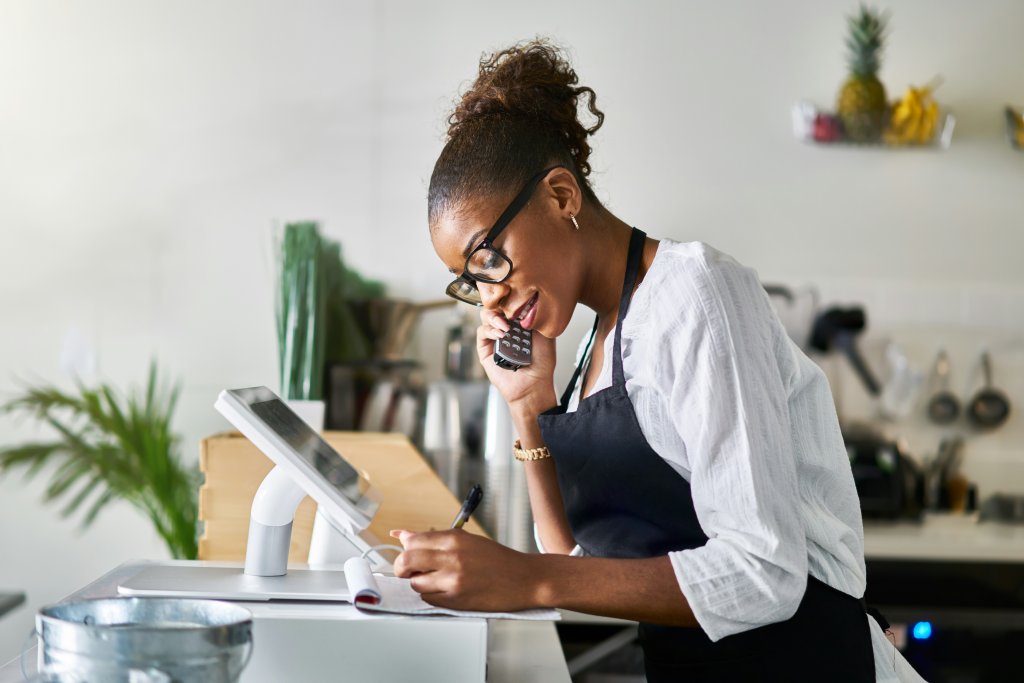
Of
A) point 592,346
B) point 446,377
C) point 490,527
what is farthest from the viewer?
point 446,377

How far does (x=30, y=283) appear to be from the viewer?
3387 mm

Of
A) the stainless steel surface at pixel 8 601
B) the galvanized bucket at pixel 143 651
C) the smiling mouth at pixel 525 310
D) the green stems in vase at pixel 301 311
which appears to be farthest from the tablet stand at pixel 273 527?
the stainless steel surface at pixel 8 601

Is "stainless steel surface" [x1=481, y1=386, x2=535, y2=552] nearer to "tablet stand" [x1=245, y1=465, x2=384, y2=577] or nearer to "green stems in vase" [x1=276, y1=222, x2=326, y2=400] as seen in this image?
"green stems in vase" [x1=276, y1=222, x2=326, y2=400]

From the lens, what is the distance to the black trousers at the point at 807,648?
116 centimetres

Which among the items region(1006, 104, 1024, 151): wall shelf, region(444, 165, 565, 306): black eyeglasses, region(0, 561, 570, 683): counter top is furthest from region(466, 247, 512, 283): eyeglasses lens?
region(1006, 104, 1024, 151): wall shelf

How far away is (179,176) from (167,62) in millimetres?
374

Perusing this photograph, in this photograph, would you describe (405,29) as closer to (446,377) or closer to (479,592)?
(446,377)

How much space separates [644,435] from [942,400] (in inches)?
102

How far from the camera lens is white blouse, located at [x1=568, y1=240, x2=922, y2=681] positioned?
1.01 m

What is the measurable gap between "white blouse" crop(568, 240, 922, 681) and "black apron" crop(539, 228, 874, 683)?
2 centimetres

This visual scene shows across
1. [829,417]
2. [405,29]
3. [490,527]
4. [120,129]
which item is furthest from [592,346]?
[120,129]

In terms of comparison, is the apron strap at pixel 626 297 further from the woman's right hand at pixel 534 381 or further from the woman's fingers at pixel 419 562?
the woman's fingers at pixel 419 562

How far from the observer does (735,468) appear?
1011mm

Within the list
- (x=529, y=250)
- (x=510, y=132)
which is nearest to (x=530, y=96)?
(x=510, y=132)
